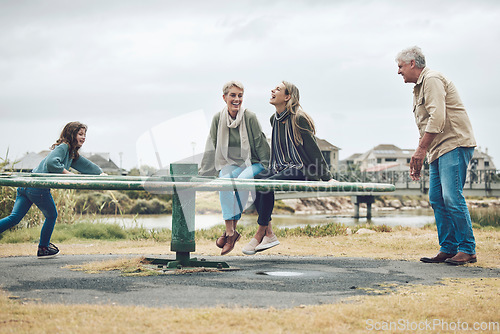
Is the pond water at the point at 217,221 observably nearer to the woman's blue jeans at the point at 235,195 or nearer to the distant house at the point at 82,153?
the woman's blue jeans at the point at 235,195

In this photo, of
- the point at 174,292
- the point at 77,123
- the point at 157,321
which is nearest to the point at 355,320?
the point at 157,321

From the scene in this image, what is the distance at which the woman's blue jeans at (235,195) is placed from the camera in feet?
15.8

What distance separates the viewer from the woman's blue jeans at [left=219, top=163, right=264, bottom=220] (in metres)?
4.82

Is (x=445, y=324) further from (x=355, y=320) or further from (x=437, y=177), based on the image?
(x=437, y=177)

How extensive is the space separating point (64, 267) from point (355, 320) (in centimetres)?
289

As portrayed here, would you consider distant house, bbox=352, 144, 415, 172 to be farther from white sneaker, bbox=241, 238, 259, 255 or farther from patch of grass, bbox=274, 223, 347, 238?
white sneaker, bbox=241, 238, 259, 255

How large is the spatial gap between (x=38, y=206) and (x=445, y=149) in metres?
4.19

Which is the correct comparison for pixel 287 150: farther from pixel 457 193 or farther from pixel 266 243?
pixel 457 193

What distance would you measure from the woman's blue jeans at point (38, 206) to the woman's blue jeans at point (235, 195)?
1.93m

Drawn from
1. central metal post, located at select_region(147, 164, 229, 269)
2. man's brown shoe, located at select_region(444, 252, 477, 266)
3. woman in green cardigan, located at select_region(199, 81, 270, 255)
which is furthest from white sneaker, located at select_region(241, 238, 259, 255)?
man's brown shoe, located at select_region(444, 252, 477, 266)

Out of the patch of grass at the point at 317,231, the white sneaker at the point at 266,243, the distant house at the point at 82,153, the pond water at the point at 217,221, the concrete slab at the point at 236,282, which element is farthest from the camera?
the distant house at the point at 82,153

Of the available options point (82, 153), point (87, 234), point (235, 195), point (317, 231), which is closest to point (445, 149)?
point (235, 195)

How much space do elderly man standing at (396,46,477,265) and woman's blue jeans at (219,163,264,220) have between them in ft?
4.99

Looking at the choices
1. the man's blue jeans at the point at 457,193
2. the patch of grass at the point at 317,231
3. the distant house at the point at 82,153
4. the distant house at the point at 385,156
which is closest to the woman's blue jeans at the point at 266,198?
the man's blue jeans at the point at 457,193
